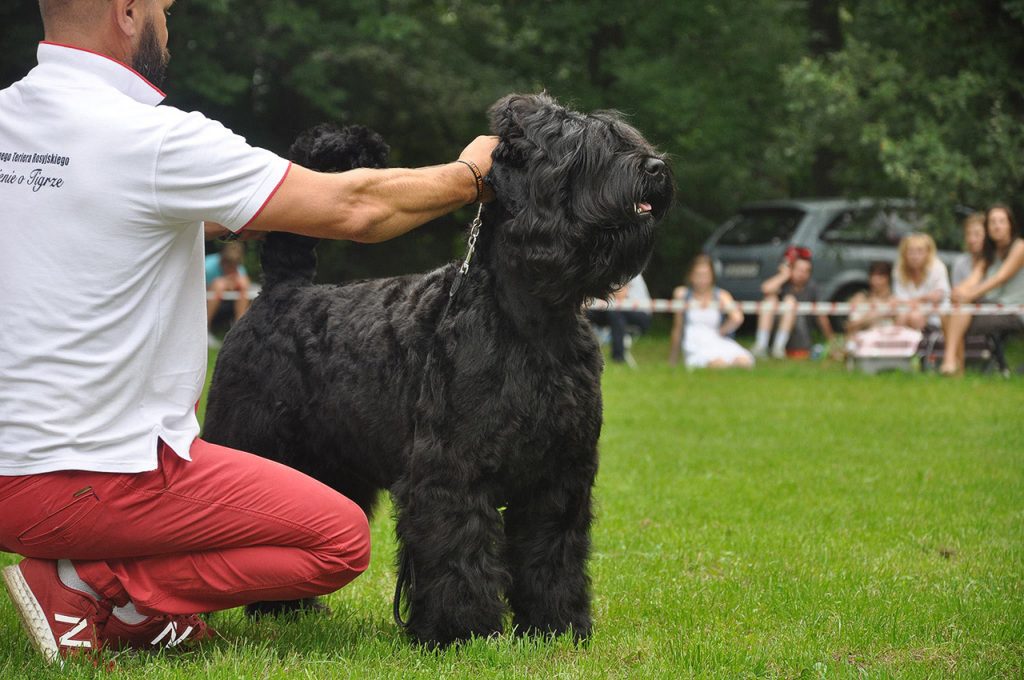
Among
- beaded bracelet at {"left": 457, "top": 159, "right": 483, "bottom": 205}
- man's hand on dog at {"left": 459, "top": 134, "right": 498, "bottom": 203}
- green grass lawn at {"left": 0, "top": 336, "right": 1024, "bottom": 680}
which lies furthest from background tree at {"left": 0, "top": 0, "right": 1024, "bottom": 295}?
beaded bracelet at {"left": 457, "top": 159, "right": 483, "bottom": 205}

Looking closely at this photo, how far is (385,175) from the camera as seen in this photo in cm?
331

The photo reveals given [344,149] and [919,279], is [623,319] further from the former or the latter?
[344,149]

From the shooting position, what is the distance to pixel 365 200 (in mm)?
3256

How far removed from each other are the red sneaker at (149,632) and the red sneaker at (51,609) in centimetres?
8

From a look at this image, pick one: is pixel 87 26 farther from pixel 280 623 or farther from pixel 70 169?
pixel 280 623

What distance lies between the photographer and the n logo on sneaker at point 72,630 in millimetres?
3375

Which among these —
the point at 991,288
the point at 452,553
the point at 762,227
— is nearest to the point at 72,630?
the point at 452,553

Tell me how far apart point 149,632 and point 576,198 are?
1926 mm

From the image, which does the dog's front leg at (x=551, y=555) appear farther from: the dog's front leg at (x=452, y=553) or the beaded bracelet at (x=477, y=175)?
the beaded bracelet at (x=477, y=175)

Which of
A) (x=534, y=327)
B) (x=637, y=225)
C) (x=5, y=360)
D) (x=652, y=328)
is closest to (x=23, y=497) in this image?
(x=5, y=360)

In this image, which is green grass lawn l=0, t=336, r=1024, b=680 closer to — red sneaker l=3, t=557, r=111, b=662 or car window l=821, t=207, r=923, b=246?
red sneaker l=3, t=557, r=111, b=662

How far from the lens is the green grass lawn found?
138 inches

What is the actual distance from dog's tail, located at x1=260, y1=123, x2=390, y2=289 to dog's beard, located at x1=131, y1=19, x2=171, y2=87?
0.91 metres

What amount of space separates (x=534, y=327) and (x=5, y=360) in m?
1.53
